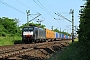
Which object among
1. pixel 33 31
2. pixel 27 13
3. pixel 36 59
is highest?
pixel 27 13

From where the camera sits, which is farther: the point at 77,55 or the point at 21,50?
the point at 21,50

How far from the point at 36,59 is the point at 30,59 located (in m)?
0.66

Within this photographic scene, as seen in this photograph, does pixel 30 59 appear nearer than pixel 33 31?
Yes

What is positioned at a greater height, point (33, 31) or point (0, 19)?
point (0, 19)

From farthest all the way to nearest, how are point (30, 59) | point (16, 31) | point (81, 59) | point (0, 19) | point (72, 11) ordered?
point (0, 19), point (16, 31), point (72, 11), point (30, 59), point (81, 59)

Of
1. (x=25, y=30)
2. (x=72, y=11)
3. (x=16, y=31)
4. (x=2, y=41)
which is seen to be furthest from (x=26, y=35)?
(x=16, y=31)

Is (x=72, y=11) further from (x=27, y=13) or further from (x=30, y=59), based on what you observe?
(x=30, y=59)

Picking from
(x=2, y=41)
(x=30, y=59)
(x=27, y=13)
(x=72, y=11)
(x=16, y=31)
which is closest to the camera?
(x=30, y=59)

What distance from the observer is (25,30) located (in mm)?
41625

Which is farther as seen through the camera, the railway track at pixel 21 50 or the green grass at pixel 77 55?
the railway track at pixel 21 50

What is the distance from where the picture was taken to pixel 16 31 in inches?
2589

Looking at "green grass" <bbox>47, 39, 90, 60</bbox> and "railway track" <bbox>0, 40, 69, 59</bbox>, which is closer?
"green grass" <bbox>47, 39, 90, 60</bbox>

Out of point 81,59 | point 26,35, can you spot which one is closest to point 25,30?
point 26,35

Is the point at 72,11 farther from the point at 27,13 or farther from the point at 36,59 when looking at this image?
the point at 36,59
